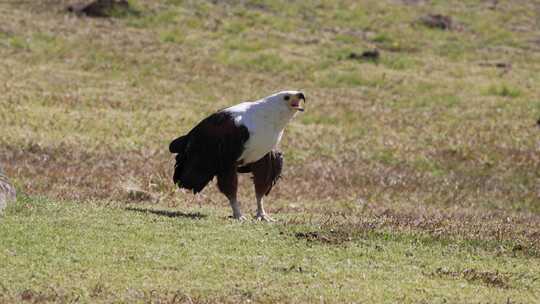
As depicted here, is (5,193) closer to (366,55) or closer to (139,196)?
(139,196)

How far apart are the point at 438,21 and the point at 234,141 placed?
3831 cm

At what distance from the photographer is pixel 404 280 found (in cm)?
1157

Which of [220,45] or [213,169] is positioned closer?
[213,169]

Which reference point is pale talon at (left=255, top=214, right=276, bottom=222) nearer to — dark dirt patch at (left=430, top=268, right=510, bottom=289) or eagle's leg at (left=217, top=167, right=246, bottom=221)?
eagle's leg at (left=217, top=167, right=246, bottom=221)

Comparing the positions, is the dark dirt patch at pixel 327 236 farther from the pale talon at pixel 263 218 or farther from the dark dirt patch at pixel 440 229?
the pale talon at pixel 263 218

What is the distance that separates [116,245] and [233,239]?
4.76 feet

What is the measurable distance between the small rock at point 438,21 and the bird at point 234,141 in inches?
1455

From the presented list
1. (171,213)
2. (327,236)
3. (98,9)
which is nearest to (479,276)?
(327,236)

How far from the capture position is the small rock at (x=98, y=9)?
45406 millimetres

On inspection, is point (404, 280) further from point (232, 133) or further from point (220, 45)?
point (220, 45)

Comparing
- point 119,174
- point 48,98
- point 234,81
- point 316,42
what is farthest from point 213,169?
point 316,42

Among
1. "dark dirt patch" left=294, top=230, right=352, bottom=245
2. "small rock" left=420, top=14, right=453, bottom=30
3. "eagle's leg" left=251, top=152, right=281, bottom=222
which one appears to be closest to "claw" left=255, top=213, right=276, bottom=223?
"eagle's leg" left=251, top=152, right=281, bottom=222

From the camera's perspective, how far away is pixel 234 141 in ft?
48.4

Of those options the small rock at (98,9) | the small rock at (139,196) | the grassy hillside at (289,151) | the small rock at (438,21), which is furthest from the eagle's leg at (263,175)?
the small rock at (438,21)
